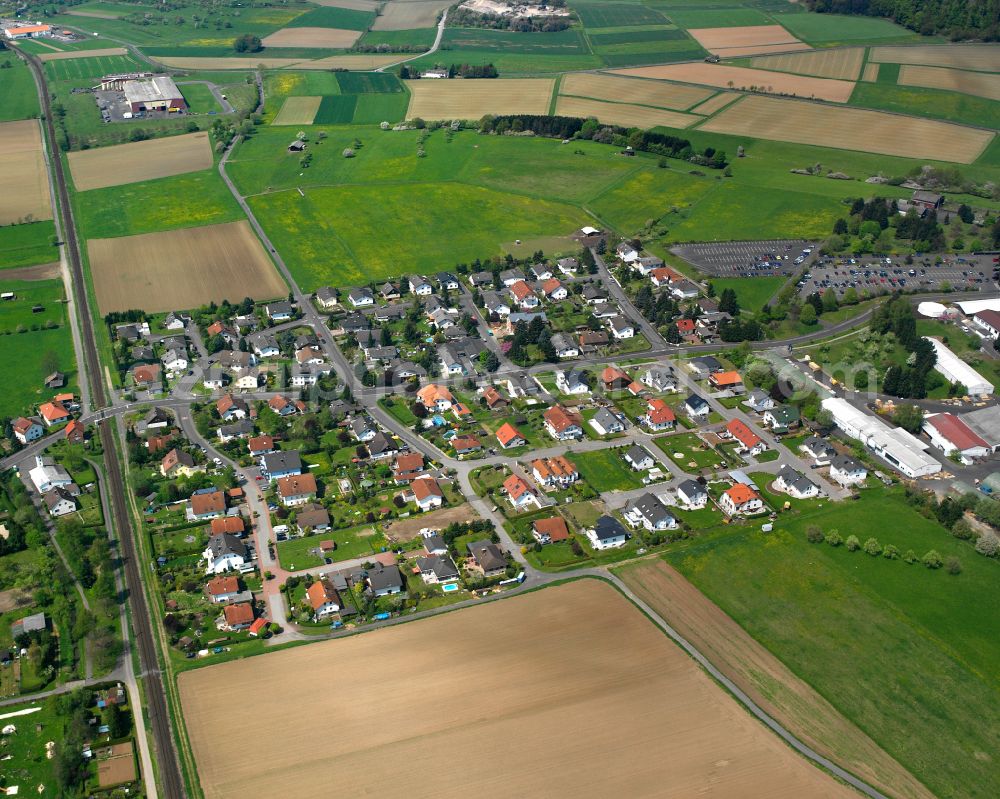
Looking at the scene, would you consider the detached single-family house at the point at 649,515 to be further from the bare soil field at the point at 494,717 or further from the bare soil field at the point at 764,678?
the bare soil field at the point at 494,717

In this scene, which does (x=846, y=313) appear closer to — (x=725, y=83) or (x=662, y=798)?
(x=662, y=798)

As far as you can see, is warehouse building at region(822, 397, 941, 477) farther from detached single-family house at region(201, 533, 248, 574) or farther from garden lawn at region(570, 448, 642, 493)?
detached single-family house at region(201, 533, 248, 574)

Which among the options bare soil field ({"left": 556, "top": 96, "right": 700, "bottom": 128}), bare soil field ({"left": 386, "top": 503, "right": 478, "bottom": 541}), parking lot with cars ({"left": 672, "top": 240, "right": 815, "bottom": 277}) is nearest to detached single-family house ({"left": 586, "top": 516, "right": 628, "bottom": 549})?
bare soil field ({"left": 386, "top": 503, "right": 478, "bottom": 541})

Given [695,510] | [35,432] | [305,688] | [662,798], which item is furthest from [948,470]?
[35,432]

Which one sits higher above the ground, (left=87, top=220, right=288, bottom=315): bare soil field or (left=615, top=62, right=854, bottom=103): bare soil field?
(left=615, top=62, right=854, bottom=103): bare soil field

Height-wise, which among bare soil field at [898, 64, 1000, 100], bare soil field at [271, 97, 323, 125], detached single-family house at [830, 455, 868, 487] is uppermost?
bare soil field at [898, 64, 1000, 100]

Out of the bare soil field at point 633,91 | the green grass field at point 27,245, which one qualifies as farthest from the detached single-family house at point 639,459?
the bare soil field at point 633,91

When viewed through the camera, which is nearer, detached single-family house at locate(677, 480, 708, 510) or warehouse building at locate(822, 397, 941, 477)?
detached single-family house at locate(677, 480, 708, 510)
